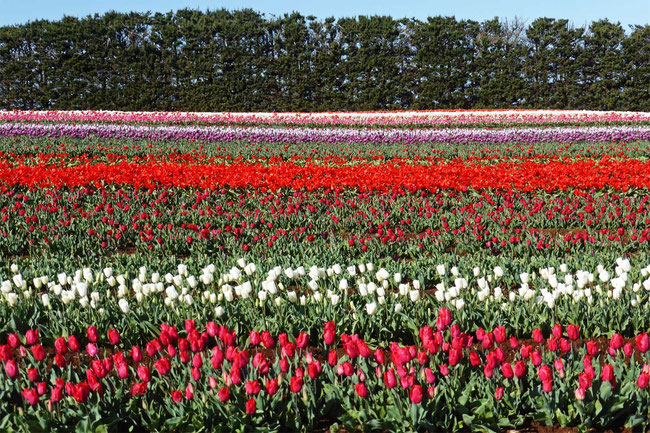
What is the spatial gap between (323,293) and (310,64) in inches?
1182

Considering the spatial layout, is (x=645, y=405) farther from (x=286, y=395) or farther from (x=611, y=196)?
(x=611, y=196)

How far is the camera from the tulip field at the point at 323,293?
9.01 feet

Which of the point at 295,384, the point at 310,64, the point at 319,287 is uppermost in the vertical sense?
the point at 310,64

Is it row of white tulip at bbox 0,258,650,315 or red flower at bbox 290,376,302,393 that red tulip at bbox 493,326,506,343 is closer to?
row of white tulip at bbox 0,258,650,315

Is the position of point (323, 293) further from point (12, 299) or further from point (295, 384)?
point (12, 299)

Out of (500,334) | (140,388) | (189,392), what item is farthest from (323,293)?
(140,388)

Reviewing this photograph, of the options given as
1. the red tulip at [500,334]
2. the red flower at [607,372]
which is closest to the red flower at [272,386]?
the red tulip at [500,334]

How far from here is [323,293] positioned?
171 inches

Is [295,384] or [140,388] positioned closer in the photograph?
[295,384]

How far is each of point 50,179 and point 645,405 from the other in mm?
8683

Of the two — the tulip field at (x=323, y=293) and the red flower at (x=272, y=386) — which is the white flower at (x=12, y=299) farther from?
the red flower at (x=272, y=386)

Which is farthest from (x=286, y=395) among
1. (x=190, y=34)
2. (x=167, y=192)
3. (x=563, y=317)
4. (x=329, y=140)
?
(x=190, y=34)

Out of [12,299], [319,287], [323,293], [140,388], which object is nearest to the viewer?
[140,388]

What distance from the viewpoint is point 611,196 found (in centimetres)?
845
